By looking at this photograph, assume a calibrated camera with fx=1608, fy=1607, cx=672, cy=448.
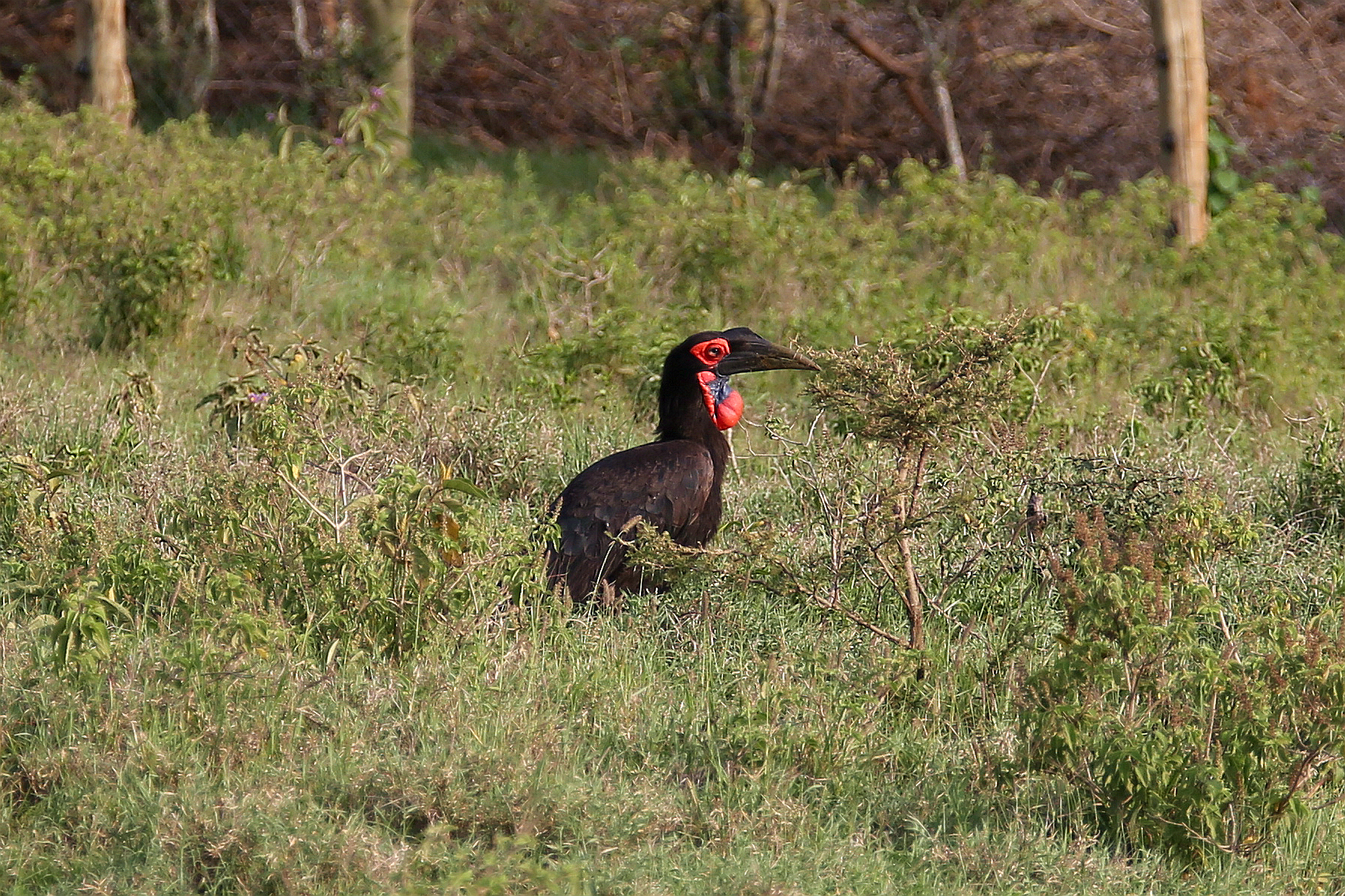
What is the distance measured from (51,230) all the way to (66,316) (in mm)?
424

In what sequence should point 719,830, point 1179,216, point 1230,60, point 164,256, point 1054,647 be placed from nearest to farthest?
point 719,830 < point 1054,647 < point 164,256 < point 1179,216 < point 1230,60

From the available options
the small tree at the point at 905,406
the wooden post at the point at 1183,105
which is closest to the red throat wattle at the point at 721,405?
the small tree at the point at 905,406

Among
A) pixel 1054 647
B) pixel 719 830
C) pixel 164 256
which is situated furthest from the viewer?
pixel 164 256

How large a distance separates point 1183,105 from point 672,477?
6.06 meters

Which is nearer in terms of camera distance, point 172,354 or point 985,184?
point 172,354

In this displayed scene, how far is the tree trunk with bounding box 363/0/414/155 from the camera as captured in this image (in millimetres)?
12406

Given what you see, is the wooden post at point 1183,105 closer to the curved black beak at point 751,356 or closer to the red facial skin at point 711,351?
the curved black beak at point 751,356

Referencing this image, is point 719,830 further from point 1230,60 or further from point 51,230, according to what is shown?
point 1230,60

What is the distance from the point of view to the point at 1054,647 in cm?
445

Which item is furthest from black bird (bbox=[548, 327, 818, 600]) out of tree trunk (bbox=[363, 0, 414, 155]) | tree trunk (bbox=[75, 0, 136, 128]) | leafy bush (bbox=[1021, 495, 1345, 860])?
tree trunk (bbox=[363, 0, 414, 155])

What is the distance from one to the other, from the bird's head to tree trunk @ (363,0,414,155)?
7.23m

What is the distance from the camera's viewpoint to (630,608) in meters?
5.09

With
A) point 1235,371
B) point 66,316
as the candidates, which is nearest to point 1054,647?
point 1235,371

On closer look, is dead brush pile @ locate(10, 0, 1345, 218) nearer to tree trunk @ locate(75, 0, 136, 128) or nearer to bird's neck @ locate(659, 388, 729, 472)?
tree trunk @ locate(75, 0, 136, 128)
